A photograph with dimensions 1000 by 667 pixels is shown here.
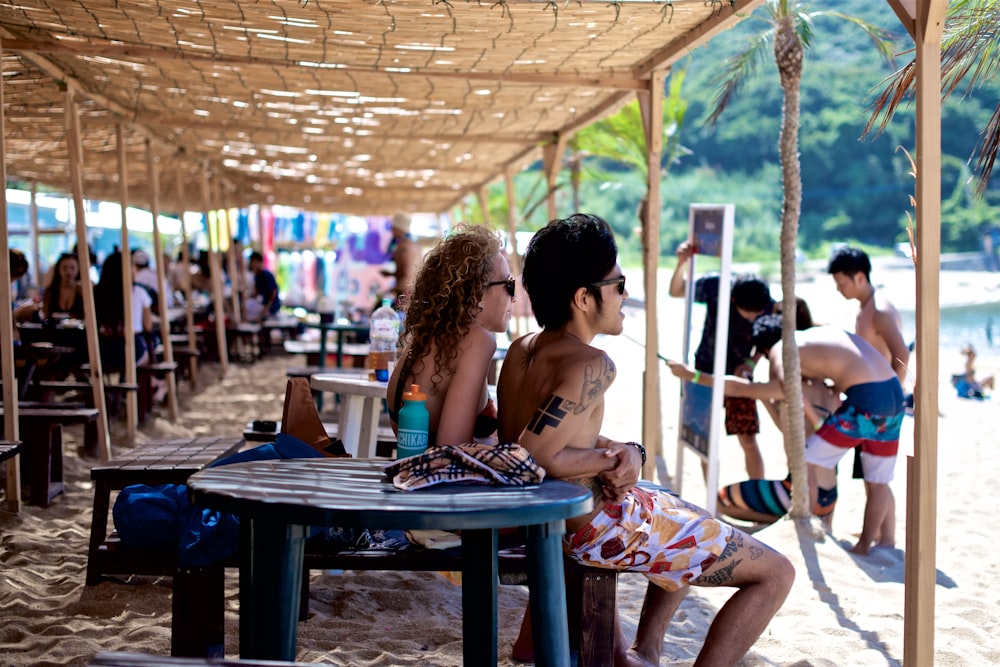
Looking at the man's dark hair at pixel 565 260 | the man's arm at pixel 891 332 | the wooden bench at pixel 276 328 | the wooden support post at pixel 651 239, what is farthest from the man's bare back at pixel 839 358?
the wooden bench at pixel 276 328

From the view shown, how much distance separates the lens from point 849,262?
16.9ft

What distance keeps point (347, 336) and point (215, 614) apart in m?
10.7

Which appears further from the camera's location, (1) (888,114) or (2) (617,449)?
(1) (888,114)

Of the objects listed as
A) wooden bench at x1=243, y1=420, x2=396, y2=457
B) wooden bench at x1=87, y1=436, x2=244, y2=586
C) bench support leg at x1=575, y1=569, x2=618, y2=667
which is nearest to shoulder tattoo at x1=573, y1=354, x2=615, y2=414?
bench support leg at x1=575, y1=569, x2=618, y2=667

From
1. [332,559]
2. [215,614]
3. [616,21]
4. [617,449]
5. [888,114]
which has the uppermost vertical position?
[616,21]

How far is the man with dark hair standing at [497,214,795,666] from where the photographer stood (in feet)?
7.85

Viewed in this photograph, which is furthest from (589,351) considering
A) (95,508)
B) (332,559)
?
(95,508)

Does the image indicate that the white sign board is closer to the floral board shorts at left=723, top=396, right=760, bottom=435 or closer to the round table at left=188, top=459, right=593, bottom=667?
the floral board shorts at left=723, top=396, right=760, bottom=435

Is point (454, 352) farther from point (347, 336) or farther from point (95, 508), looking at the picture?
point (347, 336)

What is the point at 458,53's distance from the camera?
497cm

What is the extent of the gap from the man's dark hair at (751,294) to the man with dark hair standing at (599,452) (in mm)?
3219

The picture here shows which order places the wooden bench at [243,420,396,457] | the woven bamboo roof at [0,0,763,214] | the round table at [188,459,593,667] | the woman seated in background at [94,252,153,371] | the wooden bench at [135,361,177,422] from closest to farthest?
the round table at [188,459,593,667]
the woven bamboo roof at [0,0,763,214]
the wooden bench at [243,420,396,457]
the woman seated in background at [94,252,153,371]
the wooden bench at [135,361,177,422]

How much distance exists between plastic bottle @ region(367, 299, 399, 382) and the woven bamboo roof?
1352 mm

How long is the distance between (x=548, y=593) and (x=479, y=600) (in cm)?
33
